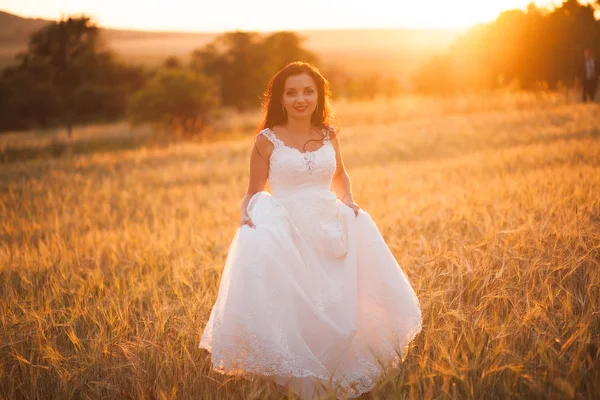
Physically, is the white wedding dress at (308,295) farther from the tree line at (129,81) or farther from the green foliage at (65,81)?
the green foliage at (65,81)

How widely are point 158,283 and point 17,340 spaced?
1377mm

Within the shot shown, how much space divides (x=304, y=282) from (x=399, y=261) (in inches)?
76.4

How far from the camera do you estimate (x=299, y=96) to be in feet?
10.8

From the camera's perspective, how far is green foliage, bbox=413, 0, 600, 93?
792 inches

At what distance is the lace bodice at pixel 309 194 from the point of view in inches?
120

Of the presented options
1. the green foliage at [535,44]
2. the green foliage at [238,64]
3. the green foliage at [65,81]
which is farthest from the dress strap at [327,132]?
the green foliage at [238,64]

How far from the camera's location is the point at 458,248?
15.0ft

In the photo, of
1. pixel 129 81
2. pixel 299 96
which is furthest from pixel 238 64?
pixel 299 96

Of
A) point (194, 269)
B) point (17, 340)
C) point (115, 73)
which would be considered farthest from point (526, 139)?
point (115, 73)

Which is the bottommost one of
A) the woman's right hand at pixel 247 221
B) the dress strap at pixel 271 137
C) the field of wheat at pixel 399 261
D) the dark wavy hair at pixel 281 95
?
the field of wheat at pixel 399 261

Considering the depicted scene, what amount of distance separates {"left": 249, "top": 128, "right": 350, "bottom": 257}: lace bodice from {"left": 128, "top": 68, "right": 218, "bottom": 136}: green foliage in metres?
17.8

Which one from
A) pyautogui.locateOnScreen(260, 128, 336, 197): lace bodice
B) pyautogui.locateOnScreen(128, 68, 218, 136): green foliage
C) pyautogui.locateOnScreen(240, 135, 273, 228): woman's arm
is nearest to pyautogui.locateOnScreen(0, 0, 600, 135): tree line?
pyautogui.locateOnScreen(128, 68, 218, 136): green foliage

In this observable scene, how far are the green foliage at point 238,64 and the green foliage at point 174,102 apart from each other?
11.4 metres

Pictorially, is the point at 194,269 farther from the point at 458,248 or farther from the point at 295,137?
the point at 458,248
